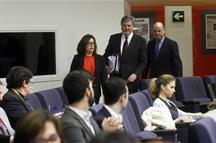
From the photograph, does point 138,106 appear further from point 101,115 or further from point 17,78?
point 101,115

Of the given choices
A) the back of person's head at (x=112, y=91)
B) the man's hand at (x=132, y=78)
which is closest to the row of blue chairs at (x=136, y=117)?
the back of person's head at (x=112, y=91)

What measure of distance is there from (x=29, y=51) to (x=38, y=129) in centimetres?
543

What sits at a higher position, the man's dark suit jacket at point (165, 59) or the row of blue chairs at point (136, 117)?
the man's dark suit jacket at point (165, 59)

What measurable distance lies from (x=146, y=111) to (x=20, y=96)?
1368mm

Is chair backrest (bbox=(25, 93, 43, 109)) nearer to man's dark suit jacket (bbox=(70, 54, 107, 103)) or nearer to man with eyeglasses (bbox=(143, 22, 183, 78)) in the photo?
man's dark suit jacket (bbox=(70, 54, 107, 103))

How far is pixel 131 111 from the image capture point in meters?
5.05

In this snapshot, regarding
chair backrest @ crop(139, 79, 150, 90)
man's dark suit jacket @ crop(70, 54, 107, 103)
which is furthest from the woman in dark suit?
chair backrest @ crop(139, 79, 150, 90)

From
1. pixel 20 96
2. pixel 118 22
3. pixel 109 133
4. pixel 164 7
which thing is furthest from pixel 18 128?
pixel 164 7

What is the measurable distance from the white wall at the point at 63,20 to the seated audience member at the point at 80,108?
410 cm

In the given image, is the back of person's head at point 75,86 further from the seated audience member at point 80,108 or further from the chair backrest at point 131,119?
the chair backrest at point 131,119

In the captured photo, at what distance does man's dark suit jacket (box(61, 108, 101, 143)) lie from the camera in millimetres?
3058

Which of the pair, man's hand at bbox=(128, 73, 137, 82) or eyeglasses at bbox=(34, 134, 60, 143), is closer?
eyeglasses at bbox=(34, 134, 60, 143)

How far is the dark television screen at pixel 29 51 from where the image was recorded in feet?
23.9

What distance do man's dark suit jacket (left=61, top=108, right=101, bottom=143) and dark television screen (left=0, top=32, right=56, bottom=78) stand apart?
4.19m
